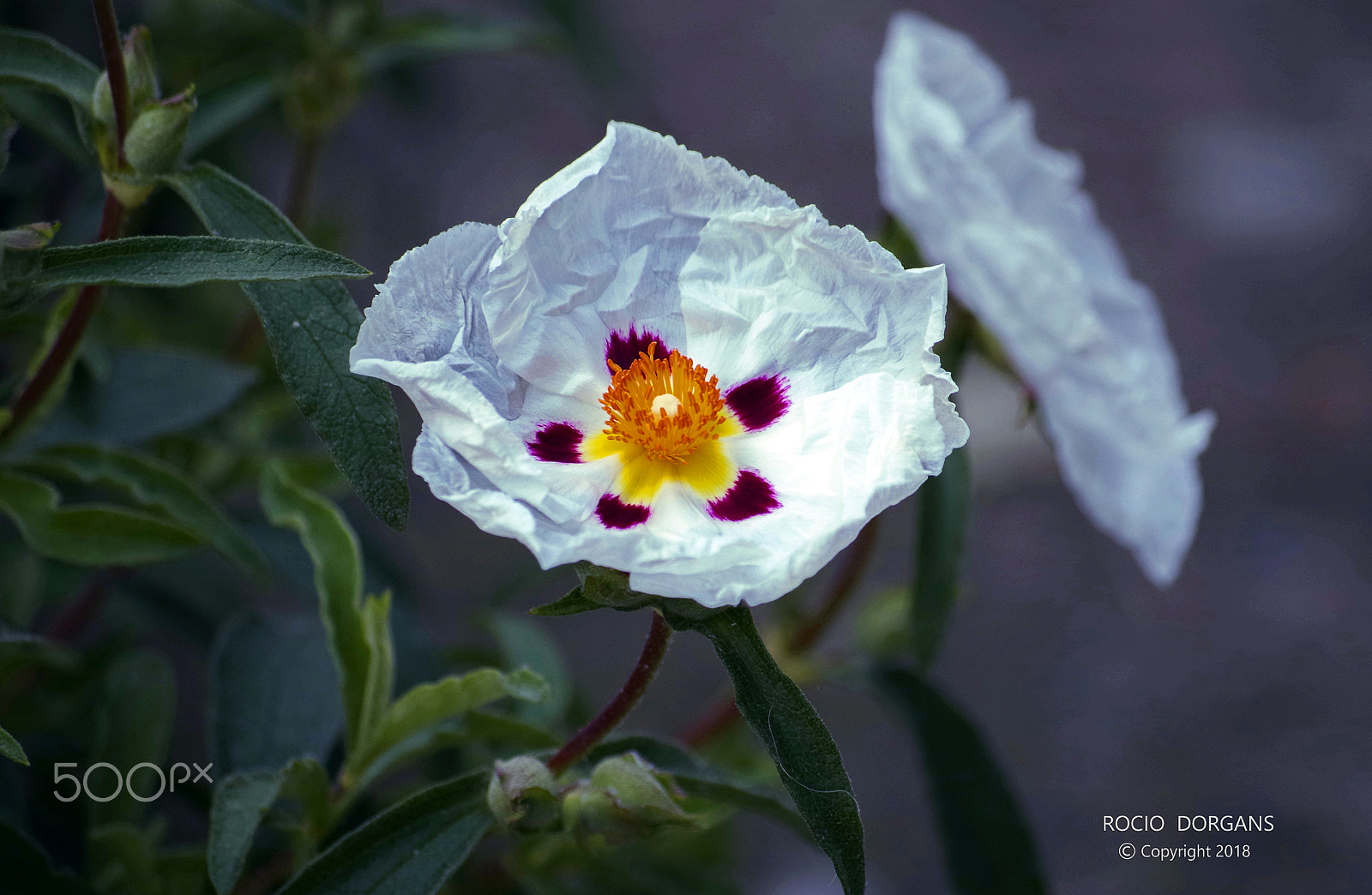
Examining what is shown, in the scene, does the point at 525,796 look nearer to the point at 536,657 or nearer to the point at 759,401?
the point at 759,401

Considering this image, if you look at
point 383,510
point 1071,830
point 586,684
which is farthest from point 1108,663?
point 383,510

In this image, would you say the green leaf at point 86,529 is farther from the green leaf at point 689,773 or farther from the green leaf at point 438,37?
the green leaf at point 438,37

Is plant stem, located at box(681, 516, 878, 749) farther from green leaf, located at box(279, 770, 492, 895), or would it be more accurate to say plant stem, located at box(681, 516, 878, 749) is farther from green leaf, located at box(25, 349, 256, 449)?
green leaf, located at box(25, 349, 256, 449)

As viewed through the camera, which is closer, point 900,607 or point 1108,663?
point 900,607

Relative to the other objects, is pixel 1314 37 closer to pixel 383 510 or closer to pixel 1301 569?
pixel 1301 569

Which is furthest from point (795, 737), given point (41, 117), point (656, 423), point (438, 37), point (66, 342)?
point (438, 37)

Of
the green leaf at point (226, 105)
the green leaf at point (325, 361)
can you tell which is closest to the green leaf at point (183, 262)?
the green leaf at point (325, 361)
